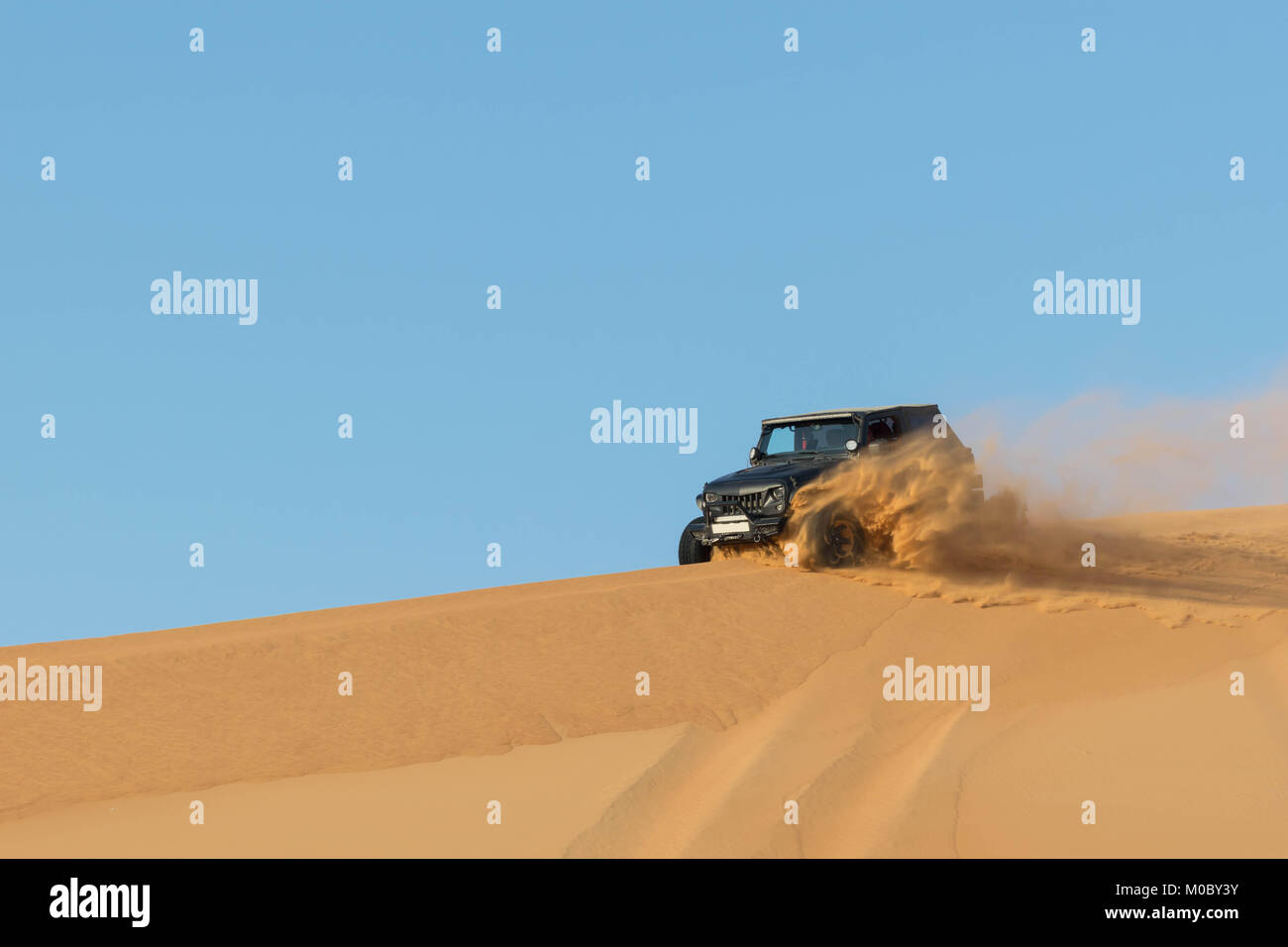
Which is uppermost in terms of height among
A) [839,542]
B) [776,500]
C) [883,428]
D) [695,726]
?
[883,428]

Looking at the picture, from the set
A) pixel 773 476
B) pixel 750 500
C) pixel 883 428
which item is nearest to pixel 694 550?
pixel 750 500

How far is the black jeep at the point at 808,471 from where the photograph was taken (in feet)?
52.6

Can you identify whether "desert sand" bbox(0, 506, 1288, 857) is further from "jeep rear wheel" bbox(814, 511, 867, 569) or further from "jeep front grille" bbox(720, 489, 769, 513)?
"jeep front grille" bbox(720, 489, 769, 513)

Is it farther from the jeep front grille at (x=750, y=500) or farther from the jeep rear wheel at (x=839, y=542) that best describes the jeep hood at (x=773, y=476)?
the jeep rear wheel at (x=839, y=542)

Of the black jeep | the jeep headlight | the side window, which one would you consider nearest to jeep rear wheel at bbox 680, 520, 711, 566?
the black jeep

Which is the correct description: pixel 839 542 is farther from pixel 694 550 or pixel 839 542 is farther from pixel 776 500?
pixel 694 550

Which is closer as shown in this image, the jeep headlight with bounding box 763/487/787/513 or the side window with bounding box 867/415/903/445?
the jeep headlight with bounding box 763/487/787/513

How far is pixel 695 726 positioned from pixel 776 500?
471 cm

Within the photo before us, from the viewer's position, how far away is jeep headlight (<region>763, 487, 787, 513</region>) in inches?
628

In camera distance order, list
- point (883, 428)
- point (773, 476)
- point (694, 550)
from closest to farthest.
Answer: point (773, 476)
point (883, 428)
point (694, 550)

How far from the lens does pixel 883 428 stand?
16.7m

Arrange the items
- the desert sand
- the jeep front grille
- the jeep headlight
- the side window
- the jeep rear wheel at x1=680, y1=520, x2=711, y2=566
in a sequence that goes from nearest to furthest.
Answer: the desert sand < the jeep headlight < the jeep front grille < the side window < the jeep rear wheel at x1=680, y1=520, x2=711, y2=566

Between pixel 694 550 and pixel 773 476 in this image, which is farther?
pixel 694 550
